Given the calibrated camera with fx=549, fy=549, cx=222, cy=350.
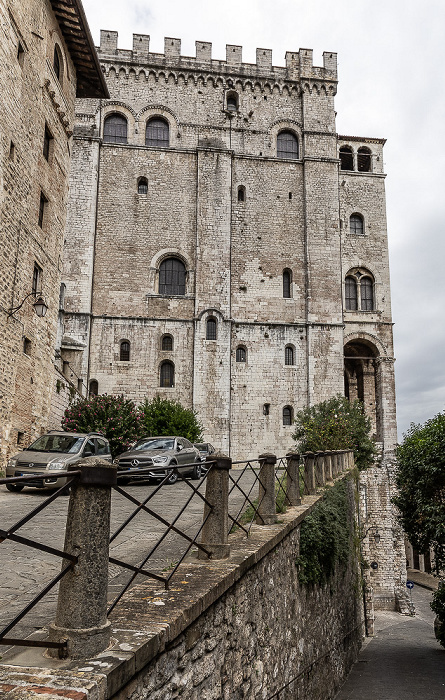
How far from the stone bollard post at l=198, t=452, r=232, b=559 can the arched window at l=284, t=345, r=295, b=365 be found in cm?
2534

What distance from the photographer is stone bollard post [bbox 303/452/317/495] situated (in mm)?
10125

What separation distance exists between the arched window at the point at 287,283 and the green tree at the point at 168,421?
9.91 m

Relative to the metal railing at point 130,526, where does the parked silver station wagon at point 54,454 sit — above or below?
above

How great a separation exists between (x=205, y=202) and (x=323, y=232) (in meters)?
6.97

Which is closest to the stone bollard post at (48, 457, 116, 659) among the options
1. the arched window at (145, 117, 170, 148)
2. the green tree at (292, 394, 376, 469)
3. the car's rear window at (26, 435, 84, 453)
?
the car's rear window at (26, 435, 84, 453)

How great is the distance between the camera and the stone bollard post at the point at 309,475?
1012cm

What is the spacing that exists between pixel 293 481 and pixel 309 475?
5.58 ft

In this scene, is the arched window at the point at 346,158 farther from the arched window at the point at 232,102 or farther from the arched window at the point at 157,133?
the arched window at the point at 157,133

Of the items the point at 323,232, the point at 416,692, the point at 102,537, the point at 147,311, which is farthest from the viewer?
the point at 323,232

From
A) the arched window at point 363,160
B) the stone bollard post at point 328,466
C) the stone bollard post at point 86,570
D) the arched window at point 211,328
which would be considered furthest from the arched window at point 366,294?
the stone bollard post at point 86,570

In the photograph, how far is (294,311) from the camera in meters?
30.8

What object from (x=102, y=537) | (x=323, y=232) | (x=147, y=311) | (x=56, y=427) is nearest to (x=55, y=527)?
(x=102, y=537)

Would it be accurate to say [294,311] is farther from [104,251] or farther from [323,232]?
[104,251]

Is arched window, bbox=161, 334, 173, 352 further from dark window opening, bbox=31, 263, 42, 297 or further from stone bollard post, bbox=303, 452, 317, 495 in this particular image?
stone bollard post, bbox=303, 452, 317, 495
